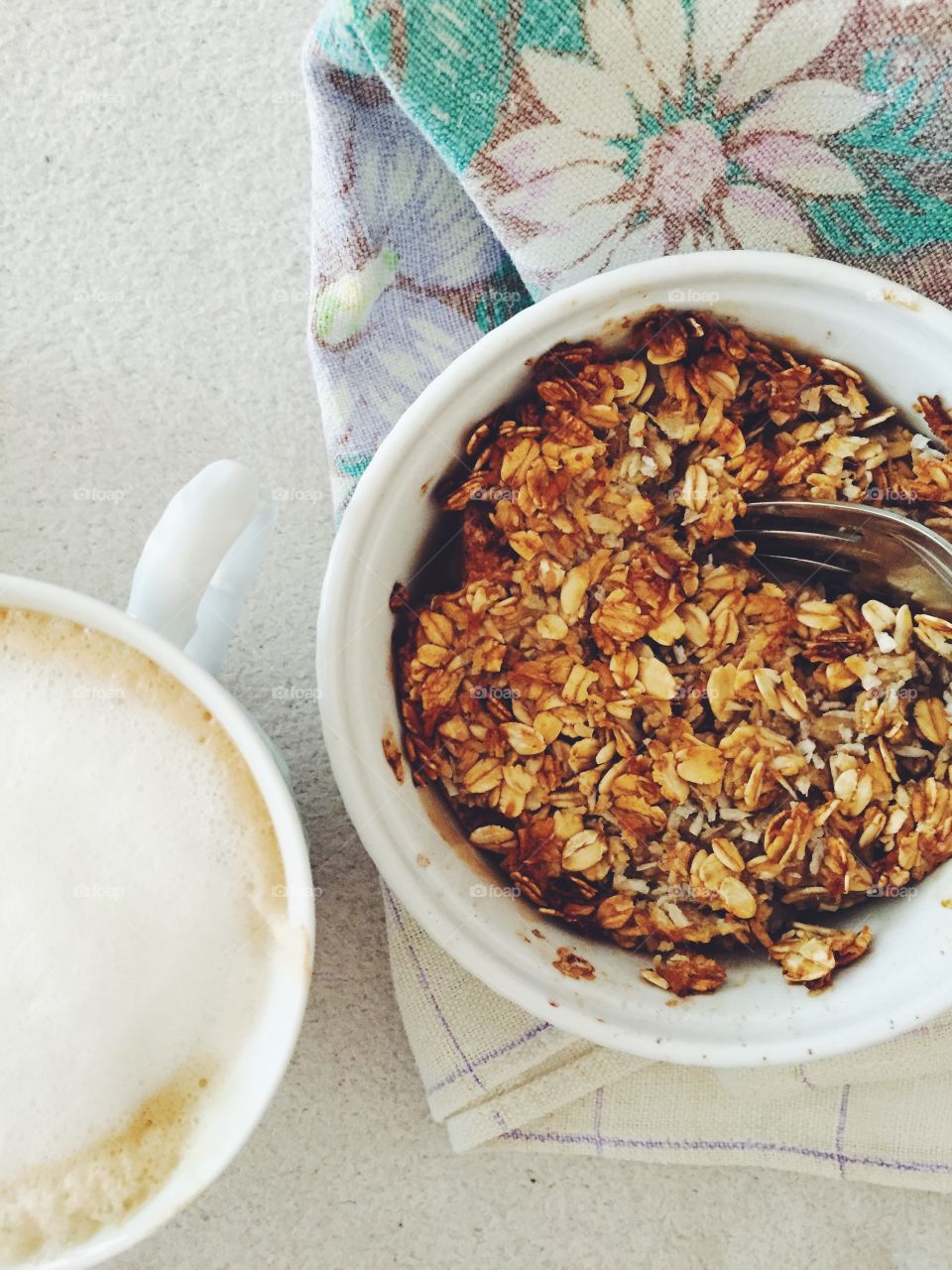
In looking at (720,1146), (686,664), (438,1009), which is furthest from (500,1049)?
(686,664)

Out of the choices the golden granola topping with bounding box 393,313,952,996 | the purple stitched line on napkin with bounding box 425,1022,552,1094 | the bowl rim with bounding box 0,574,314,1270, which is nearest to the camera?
the bowl rim with bounding box 0,574,314,1270

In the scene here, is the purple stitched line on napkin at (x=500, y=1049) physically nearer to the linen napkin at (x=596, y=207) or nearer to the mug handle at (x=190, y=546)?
the linen napkin at (x=596, y=207)

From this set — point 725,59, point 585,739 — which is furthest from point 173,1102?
point 725,59

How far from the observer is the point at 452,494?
0.65 metres

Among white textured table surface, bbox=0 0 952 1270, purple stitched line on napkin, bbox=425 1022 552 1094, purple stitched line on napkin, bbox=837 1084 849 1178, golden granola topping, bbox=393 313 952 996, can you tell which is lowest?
purple stitched line on napkin, bbox=837 1084 849 1178

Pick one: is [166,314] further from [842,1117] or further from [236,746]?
[842,1117]

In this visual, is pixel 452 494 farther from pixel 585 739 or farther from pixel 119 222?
pixel 119 222

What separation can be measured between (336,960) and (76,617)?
15.5 inches

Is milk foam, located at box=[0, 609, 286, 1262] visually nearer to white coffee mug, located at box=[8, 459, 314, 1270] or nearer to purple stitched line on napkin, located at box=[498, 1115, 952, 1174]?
white coffee mug, located at box=[8, 459, 314, 1270]

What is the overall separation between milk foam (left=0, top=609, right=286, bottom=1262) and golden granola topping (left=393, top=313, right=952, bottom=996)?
0.52 feet

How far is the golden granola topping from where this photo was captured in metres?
0.65

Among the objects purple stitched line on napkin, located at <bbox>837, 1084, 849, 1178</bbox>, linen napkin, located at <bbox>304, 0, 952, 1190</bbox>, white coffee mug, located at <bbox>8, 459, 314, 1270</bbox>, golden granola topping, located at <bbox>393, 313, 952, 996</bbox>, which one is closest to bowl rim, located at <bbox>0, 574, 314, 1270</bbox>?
white coffee mug, located at <bbox>8, 459, 314, 1270</bbox>

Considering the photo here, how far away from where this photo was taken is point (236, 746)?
0.54 metres

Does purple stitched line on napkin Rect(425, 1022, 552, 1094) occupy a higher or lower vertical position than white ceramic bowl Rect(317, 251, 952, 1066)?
lower
